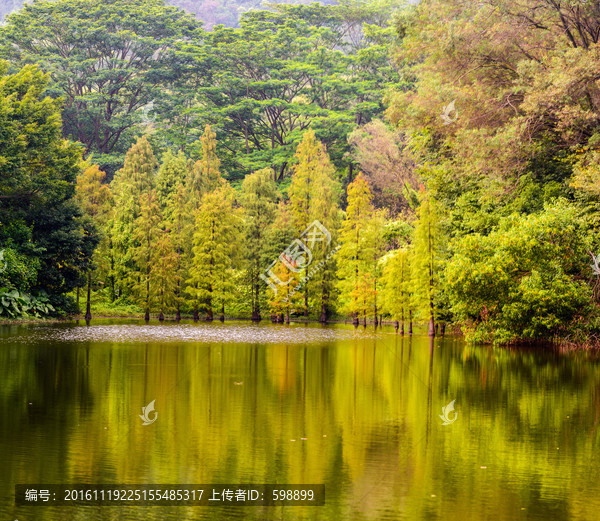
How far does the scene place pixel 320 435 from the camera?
812 centimetres

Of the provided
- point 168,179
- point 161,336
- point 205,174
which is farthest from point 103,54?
point 161,336

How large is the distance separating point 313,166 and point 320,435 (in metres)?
38.7

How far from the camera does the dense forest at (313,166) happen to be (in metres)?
21.6

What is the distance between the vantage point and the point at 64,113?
54.8 meters

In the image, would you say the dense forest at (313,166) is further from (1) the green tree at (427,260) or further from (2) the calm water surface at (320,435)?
(2) the calm water surface at (320,435)

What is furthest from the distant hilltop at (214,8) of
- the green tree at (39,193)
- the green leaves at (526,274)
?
the green leaves at (526,274)

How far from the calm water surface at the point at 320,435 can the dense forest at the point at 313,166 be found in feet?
23.5

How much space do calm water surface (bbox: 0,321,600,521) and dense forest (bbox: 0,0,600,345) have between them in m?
7.16

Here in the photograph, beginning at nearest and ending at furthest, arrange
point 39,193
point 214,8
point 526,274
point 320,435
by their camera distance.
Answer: point 320,435
point 526,274
point 39,193
point 214,8

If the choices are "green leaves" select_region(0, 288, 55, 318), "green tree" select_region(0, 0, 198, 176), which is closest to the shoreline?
"green leaves" select_region(0, 288, 55, 318)

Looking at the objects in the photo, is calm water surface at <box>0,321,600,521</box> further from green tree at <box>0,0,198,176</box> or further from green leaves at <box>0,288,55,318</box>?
green tree at <box>0,0,198,176</box>

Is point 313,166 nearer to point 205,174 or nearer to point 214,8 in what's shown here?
point 205,174

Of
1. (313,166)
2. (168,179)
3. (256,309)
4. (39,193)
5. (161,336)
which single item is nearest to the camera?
(161,336)

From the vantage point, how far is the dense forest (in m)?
21.6
